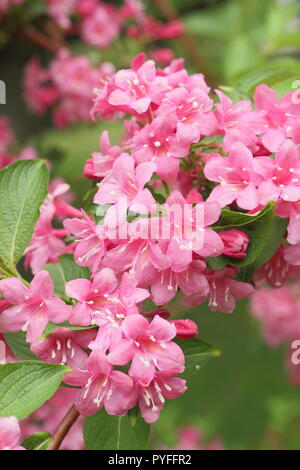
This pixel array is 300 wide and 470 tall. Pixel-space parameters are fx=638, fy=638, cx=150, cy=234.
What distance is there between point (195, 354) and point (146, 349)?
0.16 m

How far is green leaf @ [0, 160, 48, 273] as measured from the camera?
0.85m

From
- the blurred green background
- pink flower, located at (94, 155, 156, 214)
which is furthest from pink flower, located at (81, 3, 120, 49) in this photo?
pink flower, located at (94, 155, 156, 214)

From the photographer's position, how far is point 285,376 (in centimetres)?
298

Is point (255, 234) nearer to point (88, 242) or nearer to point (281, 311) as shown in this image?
point (88, 242)

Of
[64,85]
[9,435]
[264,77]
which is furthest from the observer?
[64,85]

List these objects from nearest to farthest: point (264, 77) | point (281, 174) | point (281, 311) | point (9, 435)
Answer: point (9, 435), point (281, 174), point (264, 77), point (281, 311)

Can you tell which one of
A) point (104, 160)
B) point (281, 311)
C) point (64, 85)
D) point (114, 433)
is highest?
point (104, 160)

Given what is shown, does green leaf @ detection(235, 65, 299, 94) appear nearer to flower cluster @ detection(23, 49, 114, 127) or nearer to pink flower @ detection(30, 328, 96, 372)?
pink flower @ detection(30, 328, 96, 372)

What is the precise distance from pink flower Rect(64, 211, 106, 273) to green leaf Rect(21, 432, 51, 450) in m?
0.20

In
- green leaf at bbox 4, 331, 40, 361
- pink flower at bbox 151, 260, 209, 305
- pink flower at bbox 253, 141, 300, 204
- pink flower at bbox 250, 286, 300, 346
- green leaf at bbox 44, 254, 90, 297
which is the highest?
pink flower at bbox 253, 141, 300, 204

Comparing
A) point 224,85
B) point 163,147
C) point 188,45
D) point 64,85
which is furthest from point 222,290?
point 188,45

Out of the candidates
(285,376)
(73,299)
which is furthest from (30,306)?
(285,376)

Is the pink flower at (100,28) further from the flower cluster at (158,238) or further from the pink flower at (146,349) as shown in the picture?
the pink flower at (146,349)

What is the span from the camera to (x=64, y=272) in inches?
34.5
